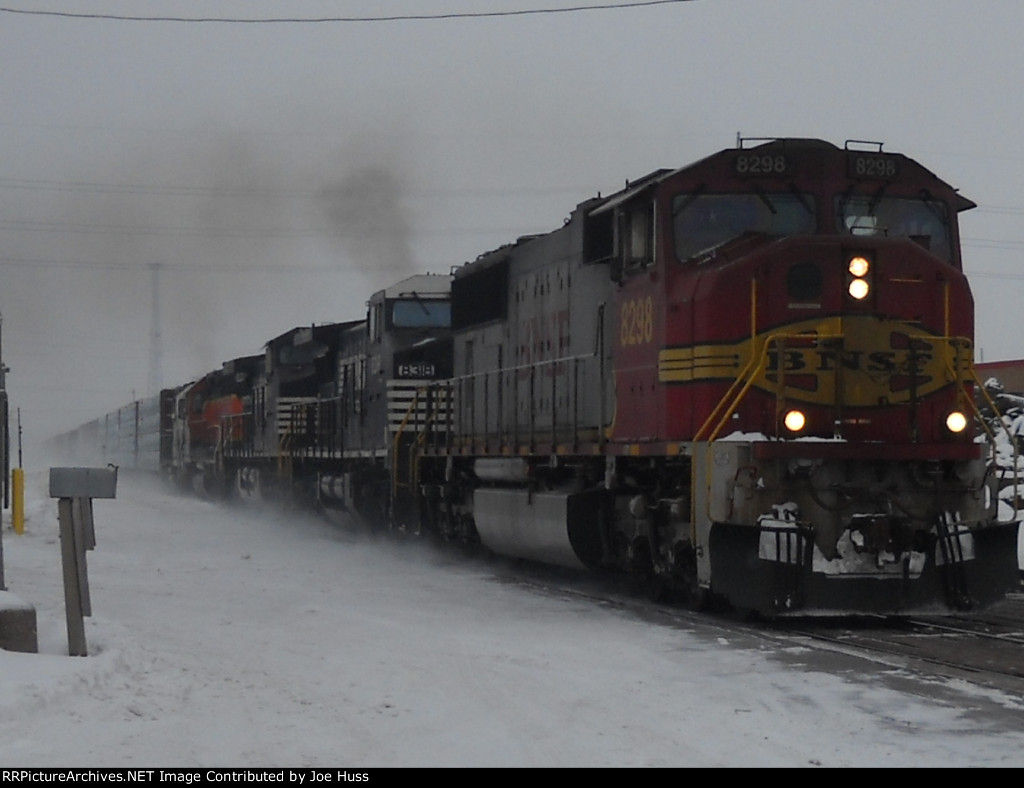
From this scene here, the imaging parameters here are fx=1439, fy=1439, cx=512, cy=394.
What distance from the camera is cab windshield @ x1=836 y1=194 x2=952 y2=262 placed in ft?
38.8

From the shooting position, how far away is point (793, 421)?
11.0 meters

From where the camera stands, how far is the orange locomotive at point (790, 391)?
10.8 meters

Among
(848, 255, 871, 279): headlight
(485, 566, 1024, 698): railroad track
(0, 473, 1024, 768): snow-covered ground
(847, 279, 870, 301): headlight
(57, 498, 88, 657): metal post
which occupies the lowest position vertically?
(485, 566, 1024, 698): railroad track

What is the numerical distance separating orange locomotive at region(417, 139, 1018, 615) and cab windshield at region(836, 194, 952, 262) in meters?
0.01

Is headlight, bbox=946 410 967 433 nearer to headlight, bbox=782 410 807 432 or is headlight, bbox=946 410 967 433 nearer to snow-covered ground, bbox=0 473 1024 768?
headlight, bbox=782 410 807 432

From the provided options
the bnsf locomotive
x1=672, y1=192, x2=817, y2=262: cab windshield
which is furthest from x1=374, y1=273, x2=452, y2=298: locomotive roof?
x1=672, y1=192, x2=817, y2=262: cab windshield

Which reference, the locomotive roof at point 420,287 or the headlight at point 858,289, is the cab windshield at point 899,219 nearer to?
the headlight at point 858,289

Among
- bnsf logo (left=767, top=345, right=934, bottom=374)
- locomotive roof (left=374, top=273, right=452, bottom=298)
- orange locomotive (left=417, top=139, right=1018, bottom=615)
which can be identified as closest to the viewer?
orange locomotive (left=417, top=139, right=1018, bottom=615)

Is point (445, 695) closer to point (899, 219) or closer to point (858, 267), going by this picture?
point (858, 267)

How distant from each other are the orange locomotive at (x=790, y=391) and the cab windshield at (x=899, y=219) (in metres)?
0.01

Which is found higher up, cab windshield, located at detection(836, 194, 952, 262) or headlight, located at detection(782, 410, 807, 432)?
cab windshield, located at detection(836, 194, 952, 262)

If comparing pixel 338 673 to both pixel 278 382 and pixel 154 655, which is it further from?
pixel 278 382

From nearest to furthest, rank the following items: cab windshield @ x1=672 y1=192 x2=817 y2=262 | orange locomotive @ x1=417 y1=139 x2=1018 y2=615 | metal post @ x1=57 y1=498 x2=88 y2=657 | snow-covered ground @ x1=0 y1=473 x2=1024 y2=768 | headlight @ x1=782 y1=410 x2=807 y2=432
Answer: snow-covered ground @ x1=0 y1=473 x2=1024 y2=768, metal post @ x1=57 y1=498 x2=88 y2=657, orange locomotive @ x1=417 y1=139 x2=1018 y2=615, headlight @ x1=782 y1=410 x2=807 y2=432, cab windshield @ x1=672 y1=192 x2=817 y2=262
